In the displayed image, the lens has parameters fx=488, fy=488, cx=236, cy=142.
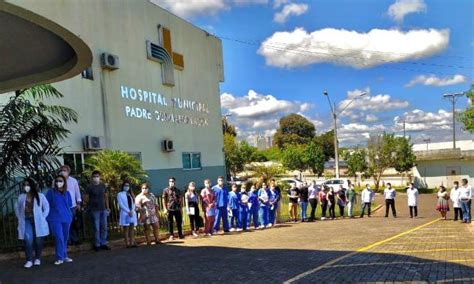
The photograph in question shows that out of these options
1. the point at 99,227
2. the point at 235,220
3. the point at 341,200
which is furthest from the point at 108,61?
the point at 341,200

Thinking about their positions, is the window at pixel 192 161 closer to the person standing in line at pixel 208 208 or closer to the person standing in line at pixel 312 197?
the person standing in line at pixel 312 197

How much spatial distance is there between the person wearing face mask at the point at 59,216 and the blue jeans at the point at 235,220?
652cm

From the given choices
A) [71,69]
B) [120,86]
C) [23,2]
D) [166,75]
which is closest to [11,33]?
[71,69]

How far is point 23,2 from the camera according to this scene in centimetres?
1483

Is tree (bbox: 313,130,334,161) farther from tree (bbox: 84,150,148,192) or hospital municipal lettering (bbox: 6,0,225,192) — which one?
tree (bbox: 84,150,148,192)

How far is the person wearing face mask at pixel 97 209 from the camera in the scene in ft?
35.3

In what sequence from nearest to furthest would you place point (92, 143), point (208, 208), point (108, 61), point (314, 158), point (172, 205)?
point (172, 205), point (208, 208), point (92, 143), point (108, 61), point (314, 158)

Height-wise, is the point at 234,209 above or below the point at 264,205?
above

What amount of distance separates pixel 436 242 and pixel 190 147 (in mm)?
15375

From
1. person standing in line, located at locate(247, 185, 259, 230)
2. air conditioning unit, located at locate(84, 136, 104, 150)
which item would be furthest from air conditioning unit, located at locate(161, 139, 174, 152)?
person standing in line, located at locate(247, 185, 259, 230)

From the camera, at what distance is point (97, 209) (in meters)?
10.8

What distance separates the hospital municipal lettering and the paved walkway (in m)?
5.02

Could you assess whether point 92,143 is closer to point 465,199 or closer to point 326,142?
point 465,199

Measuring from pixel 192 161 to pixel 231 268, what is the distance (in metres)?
17.2
